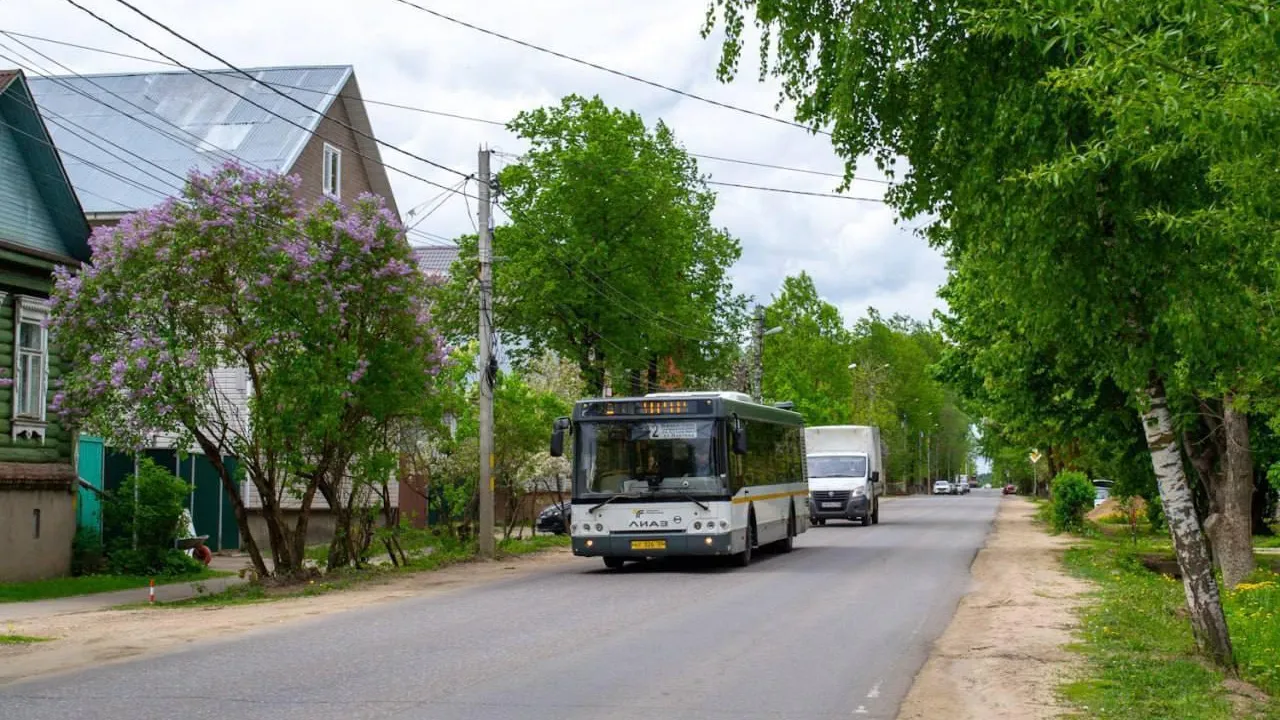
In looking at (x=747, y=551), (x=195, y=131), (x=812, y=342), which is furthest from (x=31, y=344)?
(x=812, y=342)

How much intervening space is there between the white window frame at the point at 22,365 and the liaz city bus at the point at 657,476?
27.4 ft

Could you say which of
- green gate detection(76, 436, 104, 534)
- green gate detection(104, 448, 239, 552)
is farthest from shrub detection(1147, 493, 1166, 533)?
green gate detection(76, 436, 104, 534)

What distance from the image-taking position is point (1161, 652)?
43.6 feet

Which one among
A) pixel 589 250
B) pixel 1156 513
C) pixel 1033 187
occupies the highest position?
pixel 589 250

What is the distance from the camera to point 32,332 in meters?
24.3

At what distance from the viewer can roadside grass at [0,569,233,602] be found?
21.1m

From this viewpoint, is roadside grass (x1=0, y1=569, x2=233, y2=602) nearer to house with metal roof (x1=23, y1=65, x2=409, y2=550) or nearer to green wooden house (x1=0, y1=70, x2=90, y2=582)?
green wooden house (x1=0, y1=70, x2=90, y2=582)

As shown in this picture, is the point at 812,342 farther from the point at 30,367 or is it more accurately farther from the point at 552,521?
the point at 30,367

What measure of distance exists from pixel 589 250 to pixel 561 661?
30714 mm

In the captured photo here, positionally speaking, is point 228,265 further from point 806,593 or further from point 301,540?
point 806,593

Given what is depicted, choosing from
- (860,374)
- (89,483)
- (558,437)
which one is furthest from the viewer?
(860,374)

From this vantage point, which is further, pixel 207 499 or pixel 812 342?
pixel 812 342

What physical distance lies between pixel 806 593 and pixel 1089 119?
921 centimetres

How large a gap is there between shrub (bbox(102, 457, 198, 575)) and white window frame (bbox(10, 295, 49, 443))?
185cm
